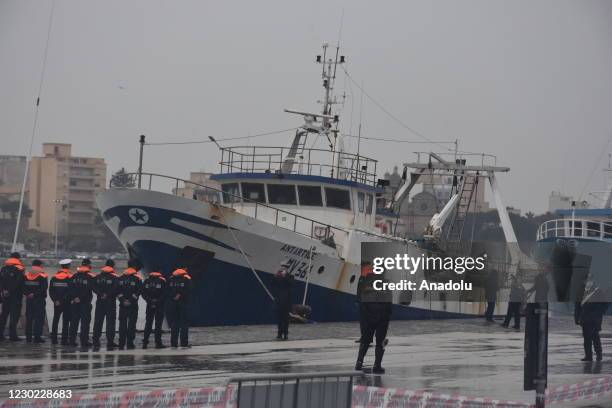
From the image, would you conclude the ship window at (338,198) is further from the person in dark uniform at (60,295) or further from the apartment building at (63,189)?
the person in dark uniform at (60,295)

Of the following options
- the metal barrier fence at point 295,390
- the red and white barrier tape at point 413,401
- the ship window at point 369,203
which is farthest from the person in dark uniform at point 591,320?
the ship window at point 369,203

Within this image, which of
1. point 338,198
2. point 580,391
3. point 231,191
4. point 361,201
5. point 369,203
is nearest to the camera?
point 580,391

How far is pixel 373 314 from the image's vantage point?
14.7m

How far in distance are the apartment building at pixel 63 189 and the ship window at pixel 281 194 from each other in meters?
4.68

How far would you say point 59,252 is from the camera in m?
28.6

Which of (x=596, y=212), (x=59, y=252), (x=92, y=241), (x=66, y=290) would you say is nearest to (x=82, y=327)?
(x=66, y=290)

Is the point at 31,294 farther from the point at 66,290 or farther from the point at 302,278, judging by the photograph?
the point at 302,278

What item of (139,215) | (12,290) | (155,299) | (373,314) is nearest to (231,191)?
(139,215)

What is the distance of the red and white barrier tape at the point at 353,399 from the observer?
412 inches

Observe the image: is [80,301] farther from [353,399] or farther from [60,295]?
[353,399]

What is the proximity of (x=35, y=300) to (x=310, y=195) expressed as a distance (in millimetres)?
11679

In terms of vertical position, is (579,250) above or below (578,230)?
below

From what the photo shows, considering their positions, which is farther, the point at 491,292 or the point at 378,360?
the point at 491,292

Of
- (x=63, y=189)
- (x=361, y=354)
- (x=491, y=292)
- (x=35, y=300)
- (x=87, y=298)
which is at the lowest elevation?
(x=361, y=354)
